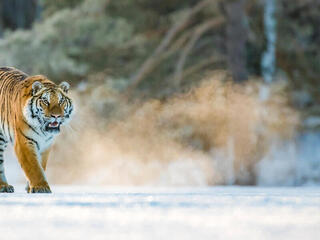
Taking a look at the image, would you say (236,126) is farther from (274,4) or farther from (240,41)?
(274,4)

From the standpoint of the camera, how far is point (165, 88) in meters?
18.9

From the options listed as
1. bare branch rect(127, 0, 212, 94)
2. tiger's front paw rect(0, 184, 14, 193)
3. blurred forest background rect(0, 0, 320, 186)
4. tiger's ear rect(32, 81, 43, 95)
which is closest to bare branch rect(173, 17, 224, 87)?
blurred forest background rect(0, 0, 320, 186)

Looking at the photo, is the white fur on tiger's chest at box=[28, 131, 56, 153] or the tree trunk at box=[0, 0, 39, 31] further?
the tree trunk at box=[0, 0, 39, 31]

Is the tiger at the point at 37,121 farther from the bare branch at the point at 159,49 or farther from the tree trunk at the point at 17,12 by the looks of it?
the tree trunk at the point at 17,12

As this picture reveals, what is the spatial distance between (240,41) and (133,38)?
220cm

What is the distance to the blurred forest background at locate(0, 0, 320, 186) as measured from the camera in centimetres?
1708

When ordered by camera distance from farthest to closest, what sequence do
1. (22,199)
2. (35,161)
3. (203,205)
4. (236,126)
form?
(236,126), (35,161), (22,199), (203,205)

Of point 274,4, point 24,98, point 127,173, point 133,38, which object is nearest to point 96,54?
point 133,38

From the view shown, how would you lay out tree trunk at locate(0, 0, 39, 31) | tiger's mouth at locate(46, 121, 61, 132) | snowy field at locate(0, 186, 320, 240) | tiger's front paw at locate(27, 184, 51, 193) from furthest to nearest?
tree trunk at locate(0, 0, 39, 31), tiger's mouth at locate(46, 121, 61, 132), tiger's front paw at locate(27, 184, 51, 193), snowy field at locate(0, 186, 320, 240)

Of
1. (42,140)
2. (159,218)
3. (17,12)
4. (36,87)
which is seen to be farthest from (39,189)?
(17,12)

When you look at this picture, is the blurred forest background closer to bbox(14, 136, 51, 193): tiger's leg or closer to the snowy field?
bbox(14, 136, 51, 193): tiger's leg

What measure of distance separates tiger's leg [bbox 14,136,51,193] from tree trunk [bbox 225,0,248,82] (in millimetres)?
11004

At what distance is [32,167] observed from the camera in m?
7.21

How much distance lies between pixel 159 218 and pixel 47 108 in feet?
9.63
